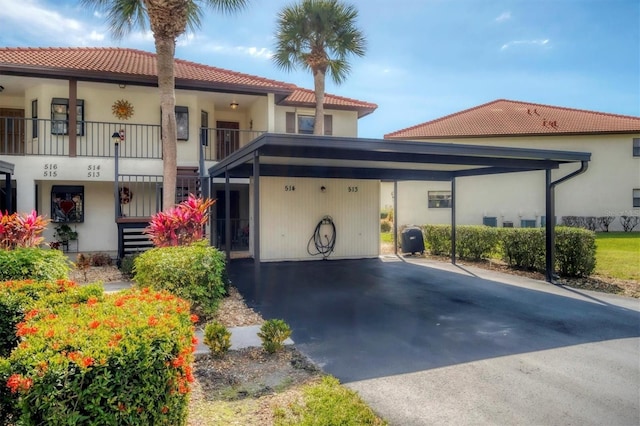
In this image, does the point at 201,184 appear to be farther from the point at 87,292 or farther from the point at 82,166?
the point at 87,292

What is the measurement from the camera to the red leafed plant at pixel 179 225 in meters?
8.35

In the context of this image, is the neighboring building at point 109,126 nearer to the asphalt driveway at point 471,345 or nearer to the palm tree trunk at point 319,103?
the palm tree trunk at point 319,103

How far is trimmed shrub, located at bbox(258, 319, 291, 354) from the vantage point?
5090mm

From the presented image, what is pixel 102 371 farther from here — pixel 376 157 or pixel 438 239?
pixel 438 239

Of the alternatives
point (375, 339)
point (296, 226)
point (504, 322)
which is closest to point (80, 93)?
point (296, 226)

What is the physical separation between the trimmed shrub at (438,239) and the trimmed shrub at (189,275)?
1019cm

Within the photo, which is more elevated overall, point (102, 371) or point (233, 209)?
point (233, 209)

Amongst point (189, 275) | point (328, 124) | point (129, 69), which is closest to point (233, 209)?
point (328, 124)

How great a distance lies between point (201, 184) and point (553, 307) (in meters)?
9.87

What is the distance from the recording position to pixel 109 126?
553 inches

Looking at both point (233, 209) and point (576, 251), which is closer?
point (576, 251)

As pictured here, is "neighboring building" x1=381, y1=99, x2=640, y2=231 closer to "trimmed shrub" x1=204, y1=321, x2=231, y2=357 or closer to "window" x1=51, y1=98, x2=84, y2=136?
"window" x1=51, y1=98, x2=84, y2=136

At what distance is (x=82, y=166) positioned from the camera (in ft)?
40.7

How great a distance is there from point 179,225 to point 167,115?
390cm
